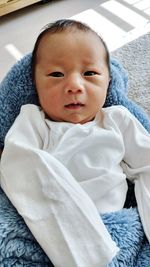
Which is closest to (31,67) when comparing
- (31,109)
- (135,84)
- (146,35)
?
(31,109)

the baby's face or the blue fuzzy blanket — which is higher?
the baby's face

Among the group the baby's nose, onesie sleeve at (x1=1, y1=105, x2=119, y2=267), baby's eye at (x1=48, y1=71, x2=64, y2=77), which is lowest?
onesie sleeve at (x1=1, y1=105, x2=119, y2=267)

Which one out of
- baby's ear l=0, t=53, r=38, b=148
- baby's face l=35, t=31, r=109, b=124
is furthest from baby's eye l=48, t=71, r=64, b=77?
baby's ear l=0, t=53, r=38, b=148

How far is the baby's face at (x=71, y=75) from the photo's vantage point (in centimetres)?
87

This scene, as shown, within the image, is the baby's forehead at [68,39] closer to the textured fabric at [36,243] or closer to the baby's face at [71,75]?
the baby's face at [71,75]

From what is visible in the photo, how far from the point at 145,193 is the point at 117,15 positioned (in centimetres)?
138

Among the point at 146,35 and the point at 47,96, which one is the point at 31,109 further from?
the point at 146,35

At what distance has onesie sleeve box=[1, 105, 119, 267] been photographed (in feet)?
2.29

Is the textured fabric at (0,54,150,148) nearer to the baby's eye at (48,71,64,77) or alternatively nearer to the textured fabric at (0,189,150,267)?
the baby's eye at (48,71,64,77)

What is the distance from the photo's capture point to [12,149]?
812 millimetres

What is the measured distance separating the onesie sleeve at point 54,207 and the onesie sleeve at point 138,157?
148 millimetres

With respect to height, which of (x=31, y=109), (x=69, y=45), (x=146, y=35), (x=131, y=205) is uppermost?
(x=69, y=45)

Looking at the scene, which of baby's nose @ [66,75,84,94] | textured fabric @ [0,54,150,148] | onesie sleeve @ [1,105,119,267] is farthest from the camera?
textured fabric @ [0,54,150,148]

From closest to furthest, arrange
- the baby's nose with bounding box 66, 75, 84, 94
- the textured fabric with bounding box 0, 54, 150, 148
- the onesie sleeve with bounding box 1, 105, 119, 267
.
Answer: the onesie sleeve with bounding box 1, 105, 119, 267 < the baby's nose with bounding box 66, 75, 84, 94 < the textured fabric with bounding box 0, 54, 150, 148
